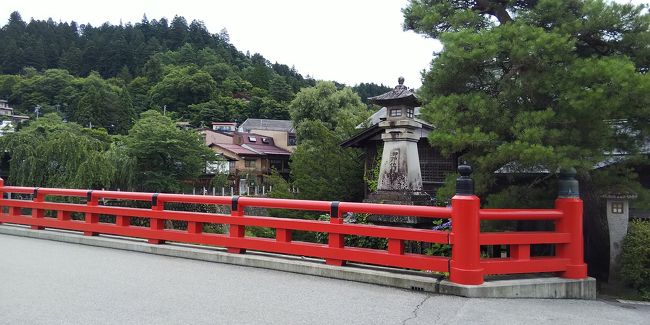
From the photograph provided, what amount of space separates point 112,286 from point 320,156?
1523 centimetres

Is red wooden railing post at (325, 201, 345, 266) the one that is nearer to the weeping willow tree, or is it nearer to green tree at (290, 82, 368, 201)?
green tree at (290, 82, 368, 201)

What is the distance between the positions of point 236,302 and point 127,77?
9430cm

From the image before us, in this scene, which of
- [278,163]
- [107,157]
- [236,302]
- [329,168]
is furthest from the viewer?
[278,163]

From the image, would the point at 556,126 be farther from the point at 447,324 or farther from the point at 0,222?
the point at 0,222

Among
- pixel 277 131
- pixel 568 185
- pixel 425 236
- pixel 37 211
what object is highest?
pixel 277 131

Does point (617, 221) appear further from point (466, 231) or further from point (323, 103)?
point (323, 103)

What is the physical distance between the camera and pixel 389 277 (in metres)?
5.48

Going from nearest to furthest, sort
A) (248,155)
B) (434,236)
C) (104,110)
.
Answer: (434,236) < (248,155) < (104,110)

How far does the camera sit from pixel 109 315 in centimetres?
427

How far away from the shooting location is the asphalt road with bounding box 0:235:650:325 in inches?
166

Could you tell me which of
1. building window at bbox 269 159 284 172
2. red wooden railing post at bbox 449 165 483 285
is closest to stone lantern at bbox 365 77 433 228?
red wooden railing post at bbox 449 165 483 285

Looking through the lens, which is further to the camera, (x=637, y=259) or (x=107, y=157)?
(x=107, y=157)

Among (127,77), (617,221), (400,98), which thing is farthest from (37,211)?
(127,77)

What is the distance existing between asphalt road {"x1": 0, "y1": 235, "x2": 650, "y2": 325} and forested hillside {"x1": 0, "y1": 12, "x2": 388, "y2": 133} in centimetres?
6169
